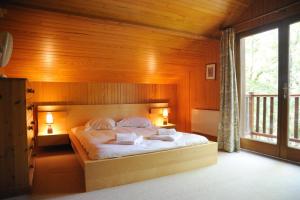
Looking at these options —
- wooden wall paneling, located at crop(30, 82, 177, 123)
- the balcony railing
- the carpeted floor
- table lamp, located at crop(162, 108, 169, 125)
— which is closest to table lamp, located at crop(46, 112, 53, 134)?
wooden wall paneling, located at crop(30, 82, 177, 123)

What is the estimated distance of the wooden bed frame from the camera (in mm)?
2307

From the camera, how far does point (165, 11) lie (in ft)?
11.0

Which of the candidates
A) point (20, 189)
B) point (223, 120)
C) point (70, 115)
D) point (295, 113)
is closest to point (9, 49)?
point (20, 189)

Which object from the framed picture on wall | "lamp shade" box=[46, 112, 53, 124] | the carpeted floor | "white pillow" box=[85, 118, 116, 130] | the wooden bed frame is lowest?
the carpeted floor

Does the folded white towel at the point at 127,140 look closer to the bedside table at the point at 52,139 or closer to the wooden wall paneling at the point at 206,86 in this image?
the bedside table at the point at 52,139

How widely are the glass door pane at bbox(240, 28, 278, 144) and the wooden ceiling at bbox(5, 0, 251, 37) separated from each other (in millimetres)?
645

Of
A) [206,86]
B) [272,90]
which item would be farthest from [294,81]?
[206,86]

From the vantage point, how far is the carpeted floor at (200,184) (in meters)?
2.19

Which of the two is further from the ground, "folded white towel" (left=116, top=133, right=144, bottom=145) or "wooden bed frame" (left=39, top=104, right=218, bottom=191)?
"folded white towel" (left=116, top=133, right=144, bottom=145)

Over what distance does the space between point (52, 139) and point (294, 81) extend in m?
4.29

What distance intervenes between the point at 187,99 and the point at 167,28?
2.12 meters

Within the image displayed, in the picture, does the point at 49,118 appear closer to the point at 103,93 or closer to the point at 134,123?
the point at 103,93

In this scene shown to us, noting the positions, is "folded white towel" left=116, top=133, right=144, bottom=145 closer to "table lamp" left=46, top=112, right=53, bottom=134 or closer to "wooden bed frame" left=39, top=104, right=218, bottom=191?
"wooden bed frame" left=39, top=104, right=218, bottom=191

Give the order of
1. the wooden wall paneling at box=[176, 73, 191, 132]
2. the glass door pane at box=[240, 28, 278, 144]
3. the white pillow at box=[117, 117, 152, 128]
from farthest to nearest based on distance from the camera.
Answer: the wooden wall paneling at box=[176, 73, 191, 132]
the white pillow at box=[117, 117, 152, 128]
the glass door pane at box=[240, 28, 278, 144]
